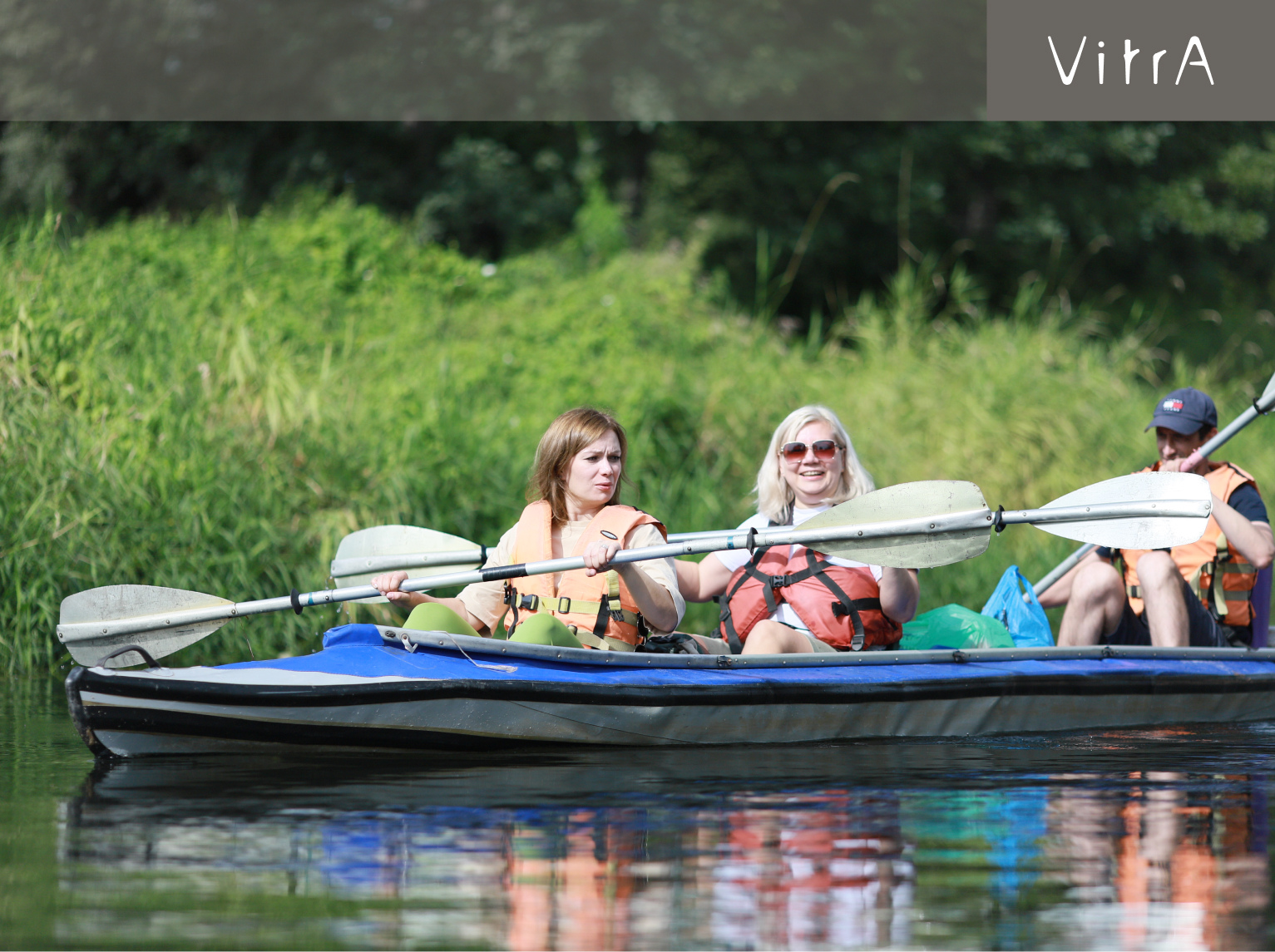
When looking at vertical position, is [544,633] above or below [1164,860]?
above

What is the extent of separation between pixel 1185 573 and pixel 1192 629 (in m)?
0.20

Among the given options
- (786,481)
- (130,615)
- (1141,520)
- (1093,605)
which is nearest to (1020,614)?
(1093,605)

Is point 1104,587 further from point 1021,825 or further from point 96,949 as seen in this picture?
point 96,949

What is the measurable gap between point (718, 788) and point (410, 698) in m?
0.88

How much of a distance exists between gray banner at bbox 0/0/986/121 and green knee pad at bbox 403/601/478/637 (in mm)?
10594

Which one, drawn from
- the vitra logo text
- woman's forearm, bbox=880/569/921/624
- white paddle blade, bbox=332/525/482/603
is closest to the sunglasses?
woman's forearm, bbox=880/569/921/624

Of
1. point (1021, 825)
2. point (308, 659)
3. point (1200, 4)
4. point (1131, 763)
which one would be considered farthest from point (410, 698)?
point (1200, 4)

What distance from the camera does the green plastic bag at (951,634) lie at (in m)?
5.46

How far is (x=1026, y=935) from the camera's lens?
2598 mm

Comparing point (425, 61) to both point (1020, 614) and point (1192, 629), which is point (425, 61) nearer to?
point (1020, 614)

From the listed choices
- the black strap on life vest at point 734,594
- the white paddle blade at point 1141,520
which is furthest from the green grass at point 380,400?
the white paddle blade at point 1141,520

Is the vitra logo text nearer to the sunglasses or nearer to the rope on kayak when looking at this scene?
the sunglasses

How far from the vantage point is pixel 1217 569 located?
569 centimetres

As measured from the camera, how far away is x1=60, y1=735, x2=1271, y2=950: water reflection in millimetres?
2664
